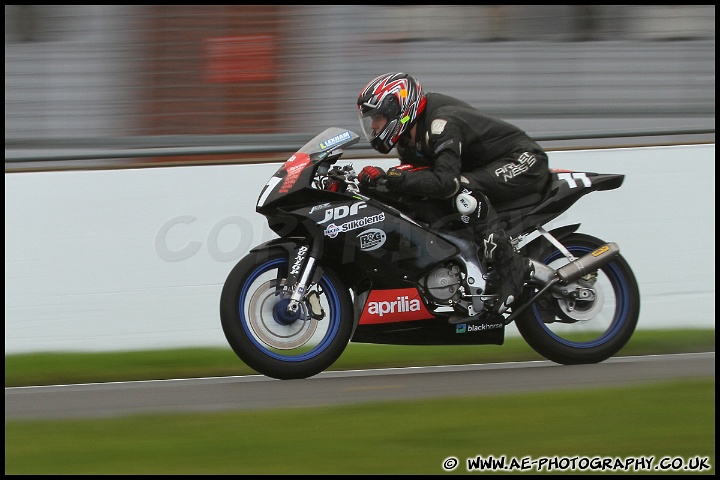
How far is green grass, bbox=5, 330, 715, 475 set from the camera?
403cm

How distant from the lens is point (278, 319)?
547 cm

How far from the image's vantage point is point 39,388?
19.2 feet

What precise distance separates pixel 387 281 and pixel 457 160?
0.73m

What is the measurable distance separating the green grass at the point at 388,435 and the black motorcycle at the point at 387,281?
2.31 feet

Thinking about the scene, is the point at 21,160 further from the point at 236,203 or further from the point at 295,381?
the point at 295,381

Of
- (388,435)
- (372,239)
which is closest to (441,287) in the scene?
(372,239)

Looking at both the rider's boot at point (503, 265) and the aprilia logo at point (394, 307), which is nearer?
the aprilia logo at point (394, 307)

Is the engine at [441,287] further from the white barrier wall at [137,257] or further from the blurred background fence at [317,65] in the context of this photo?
the blurred background fence at [317,65]


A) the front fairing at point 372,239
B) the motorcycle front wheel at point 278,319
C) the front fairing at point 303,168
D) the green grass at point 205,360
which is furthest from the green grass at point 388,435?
the green grass at point 205,360

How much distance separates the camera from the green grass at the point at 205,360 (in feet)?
20.5

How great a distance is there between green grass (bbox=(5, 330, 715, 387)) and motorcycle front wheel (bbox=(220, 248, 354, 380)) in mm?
713

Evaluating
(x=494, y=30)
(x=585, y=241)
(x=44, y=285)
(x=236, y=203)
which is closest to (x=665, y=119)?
(x=494, y=30)

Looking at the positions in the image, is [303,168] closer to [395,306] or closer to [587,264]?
[395,306]

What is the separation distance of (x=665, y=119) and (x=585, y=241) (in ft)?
7.32
